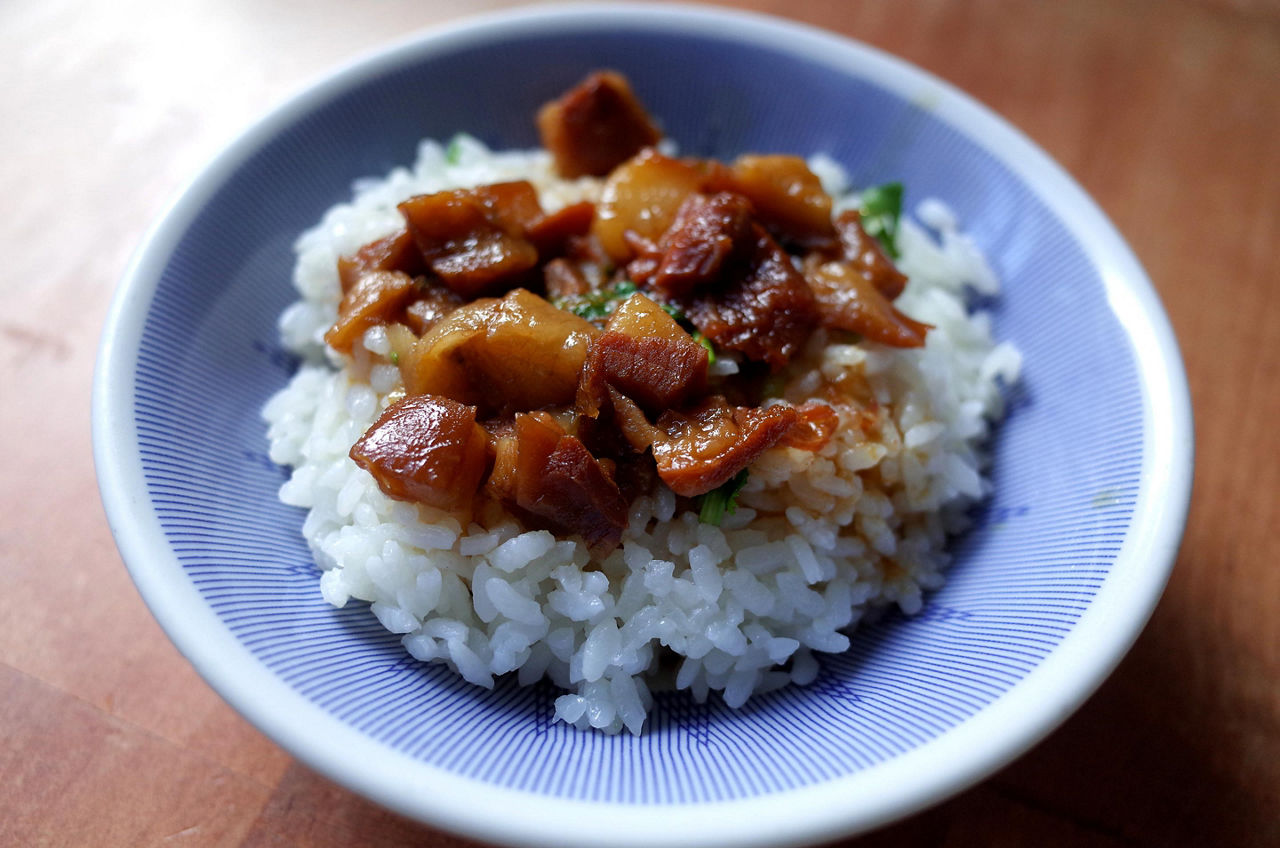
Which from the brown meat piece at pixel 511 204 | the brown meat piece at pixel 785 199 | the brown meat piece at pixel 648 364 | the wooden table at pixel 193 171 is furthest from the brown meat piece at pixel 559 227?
the wooden table at pixel 193 171

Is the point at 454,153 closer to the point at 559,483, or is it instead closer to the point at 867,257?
the point at 867,257

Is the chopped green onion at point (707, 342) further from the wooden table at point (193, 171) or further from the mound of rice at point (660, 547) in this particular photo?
the wooden table at point (193, 171)

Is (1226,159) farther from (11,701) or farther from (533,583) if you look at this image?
(11,701)

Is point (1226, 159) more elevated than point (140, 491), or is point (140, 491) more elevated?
point (1226, 159)

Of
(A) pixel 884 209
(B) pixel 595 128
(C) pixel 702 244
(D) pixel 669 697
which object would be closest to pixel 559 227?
(C) pixel 702 244

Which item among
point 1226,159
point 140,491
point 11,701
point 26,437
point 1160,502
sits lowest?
point 11,701

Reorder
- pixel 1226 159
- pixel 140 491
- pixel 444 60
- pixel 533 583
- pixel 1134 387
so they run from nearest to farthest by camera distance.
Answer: pixel 140 491 → pixel 533 583 → pixel 1134 387 → pixel 444 60 → pixel 1226 159

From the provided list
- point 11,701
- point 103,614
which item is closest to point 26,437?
point 103,614
